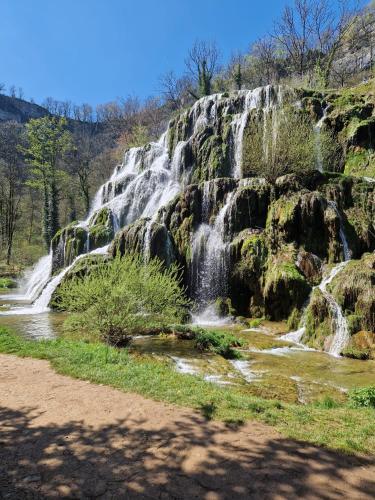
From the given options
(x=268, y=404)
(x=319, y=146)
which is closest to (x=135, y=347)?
(x=268, y=404)

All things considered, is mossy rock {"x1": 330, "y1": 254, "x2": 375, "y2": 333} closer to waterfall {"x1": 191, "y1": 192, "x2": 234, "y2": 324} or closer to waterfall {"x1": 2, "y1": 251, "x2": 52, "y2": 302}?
waterfall {"x1": 191, "y1": 192, "x2": 234, "y2": 324}

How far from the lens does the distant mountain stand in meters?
106

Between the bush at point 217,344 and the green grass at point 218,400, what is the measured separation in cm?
229

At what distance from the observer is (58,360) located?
26.3ft

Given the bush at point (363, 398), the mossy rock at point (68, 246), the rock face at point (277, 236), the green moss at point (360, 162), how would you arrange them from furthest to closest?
1. the mossy rock at point (68, 246)
2. the green moss at point (360, 162)
3. the rock face at point (277, 236)
4. the bush at point (363, 398)

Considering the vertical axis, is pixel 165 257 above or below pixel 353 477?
above

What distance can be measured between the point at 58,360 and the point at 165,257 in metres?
10.9

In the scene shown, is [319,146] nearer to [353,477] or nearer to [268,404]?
[268,404]

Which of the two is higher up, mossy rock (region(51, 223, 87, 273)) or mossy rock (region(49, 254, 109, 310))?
mossy rock (region(51, 223, 87, 273))

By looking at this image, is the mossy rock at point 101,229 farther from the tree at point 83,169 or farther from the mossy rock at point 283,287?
the tree at point 83,169

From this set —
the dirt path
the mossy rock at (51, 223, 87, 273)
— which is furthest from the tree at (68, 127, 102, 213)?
the dirt path

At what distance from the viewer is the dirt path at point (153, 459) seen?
3.28 metres

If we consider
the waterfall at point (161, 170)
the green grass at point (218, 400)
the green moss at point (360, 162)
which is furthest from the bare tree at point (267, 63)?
the green grass at point (218, 400)

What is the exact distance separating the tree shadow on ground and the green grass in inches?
15.3
